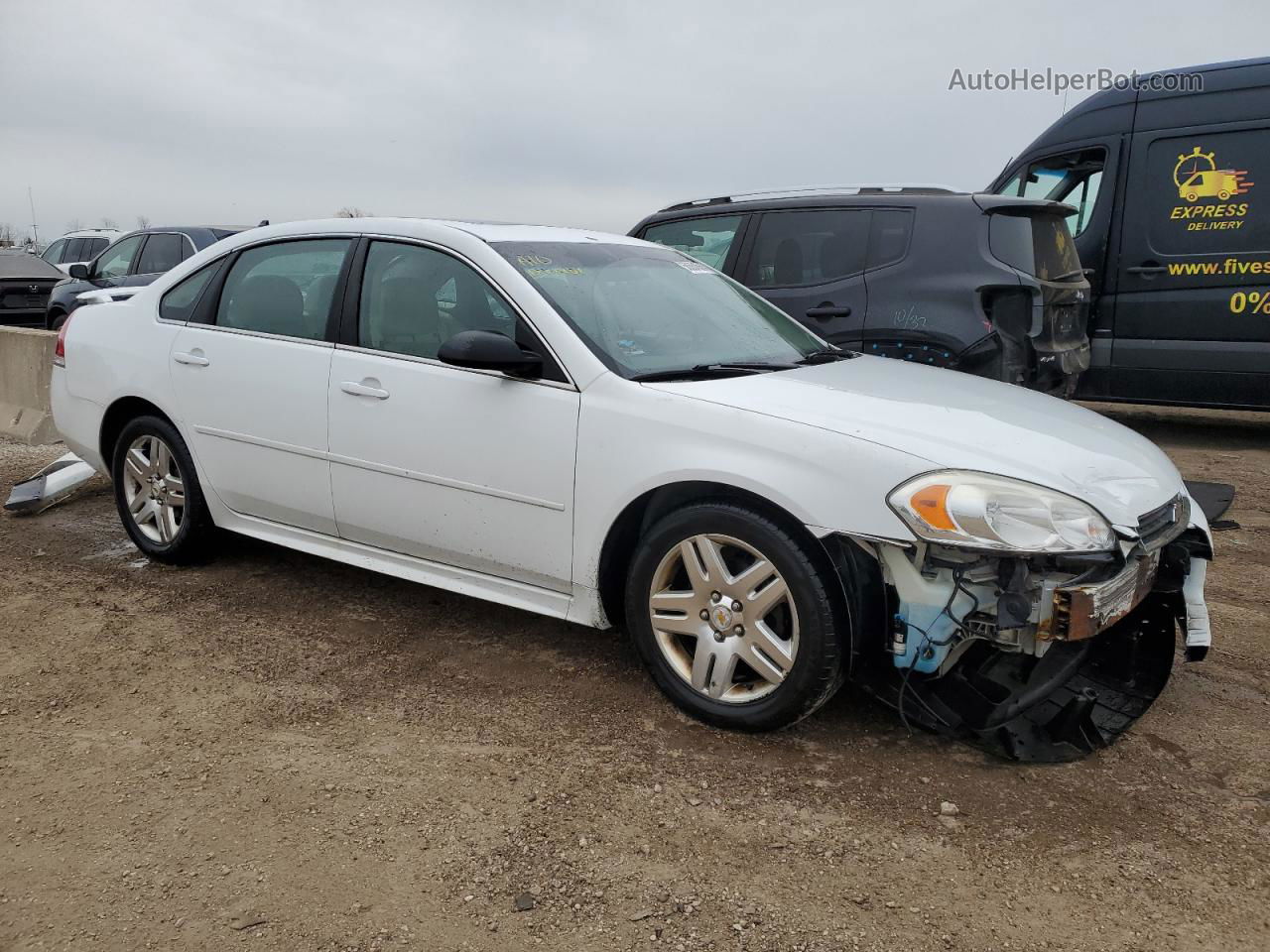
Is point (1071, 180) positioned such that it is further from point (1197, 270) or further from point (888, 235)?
point (888, 235)

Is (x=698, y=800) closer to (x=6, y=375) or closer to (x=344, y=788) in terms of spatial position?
(x=344, y=788)

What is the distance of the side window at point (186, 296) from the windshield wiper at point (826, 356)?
261 centimetres

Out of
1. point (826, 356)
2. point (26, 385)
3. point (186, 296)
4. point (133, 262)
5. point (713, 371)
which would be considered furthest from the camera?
point (133, 262)

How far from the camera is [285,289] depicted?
4.31 metres

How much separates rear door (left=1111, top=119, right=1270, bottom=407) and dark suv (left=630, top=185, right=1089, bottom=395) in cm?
135

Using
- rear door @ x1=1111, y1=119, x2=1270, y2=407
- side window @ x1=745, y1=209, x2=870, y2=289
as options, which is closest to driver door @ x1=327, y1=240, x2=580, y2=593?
side window @ x1=745, y1=209, x2=870, y2=289

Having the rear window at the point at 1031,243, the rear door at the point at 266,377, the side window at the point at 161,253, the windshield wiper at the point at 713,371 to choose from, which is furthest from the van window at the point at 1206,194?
the side window at the point at 161,253

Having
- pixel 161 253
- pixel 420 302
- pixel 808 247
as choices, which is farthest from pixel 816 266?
pixel 161 253

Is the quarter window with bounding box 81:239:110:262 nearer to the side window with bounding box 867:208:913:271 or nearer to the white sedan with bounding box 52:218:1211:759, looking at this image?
the white sedan with bounding box 52:218:1211:759

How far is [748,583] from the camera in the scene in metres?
3.07

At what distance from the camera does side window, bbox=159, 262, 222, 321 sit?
4598mm

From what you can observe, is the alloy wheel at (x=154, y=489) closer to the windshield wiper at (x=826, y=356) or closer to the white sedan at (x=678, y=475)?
the white sedan at (x=678, y=475)

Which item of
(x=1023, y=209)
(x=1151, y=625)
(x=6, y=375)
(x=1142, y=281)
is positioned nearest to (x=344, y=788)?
(x=1151, y=625)

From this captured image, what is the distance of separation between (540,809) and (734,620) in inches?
30.9
